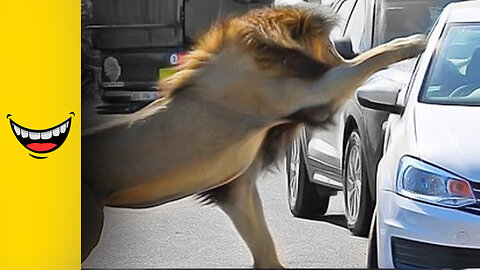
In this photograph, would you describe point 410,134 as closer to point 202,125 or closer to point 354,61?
point 354,61

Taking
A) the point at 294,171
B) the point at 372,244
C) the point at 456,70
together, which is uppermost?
the point at 456,70

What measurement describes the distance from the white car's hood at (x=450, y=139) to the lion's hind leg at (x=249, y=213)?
0.65m

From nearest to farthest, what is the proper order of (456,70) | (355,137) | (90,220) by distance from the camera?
1. (90,220)
2. (355,137)
3. (456,70)

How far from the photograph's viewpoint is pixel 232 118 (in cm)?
445

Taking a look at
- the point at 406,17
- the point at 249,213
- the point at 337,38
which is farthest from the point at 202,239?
the point at 406,17

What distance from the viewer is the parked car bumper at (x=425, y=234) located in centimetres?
441

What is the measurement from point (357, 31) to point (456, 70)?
1.74 feet

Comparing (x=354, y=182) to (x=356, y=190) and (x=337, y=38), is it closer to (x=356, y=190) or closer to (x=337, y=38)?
(x=356, y=190)

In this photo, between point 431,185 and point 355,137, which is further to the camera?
point 355,137

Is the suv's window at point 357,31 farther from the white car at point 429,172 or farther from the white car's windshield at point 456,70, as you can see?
the white car's windshield at point 456,70

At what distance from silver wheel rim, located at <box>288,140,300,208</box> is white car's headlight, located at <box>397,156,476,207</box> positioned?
40cm
